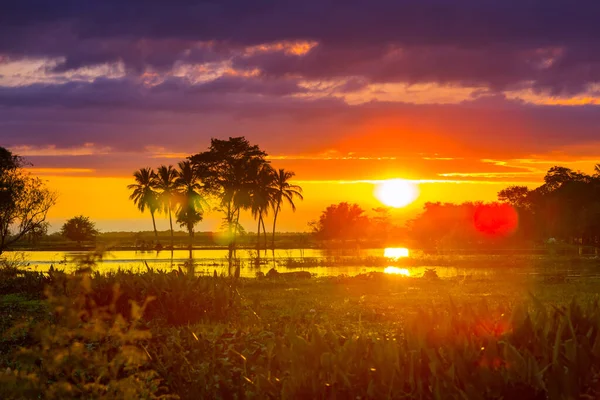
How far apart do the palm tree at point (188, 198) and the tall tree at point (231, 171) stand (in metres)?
7.72

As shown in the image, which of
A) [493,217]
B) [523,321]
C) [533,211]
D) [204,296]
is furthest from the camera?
[493,217]

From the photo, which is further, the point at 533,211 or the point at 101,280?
the point at 533,211

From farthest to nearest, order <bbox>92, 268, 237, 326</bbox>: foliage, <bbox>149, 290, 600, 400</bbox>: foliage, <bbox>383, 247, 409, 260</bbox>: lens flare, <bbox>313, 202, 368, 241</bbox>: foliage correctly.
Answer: <bbox>313, 202, 368, 241</bbox>: foliage
<bbox>383, 247, 409, 260</bbox>: lens flare
<bbox>92, 268, 237, 326</bbox>: foliage
<bbox>149, 290, 600, 400</bbox>: foliage

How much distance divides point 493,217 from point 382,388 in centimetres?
10700

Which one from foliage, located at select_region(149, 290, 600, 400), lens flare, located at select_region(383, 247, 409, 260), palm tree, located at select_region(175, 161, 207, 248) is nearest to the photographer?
foliage, located at select_region(149, 290, 600, 400)

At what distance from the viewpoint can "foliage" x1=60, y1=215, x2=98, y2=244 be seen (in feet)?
294

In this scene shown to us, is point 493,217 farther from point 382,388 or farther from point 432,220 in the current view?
point 382,388

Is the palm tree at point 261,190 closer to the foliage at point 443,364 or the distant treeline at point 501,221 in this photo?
the distant treeline at point 501,221

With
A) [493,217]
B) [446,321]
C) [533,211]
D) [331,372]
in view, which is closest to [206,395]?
[331,372]

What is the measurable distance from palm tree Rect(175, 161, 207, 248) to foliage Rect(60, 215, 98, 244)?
54.4 feet

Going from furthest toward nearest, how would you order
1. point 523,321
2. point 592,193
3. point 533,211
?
point 533,211
point 592,193
point 523,321

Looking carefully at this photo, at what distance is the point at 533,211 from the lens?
313ft

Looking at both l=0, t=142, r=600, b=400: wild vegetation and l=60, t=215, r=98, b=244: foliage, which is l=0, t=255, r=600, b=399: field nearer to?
l=0, t=142, r=600, b=400: wild vegetation

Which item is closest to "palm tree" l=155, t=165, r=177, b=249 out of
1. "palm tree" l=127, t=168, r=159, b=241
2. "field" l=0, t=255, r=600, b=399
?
"palm tree" l=127, t=168, r=159, b=241
